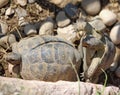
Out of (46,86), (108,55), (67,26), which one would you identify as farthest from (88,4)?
(46,86)

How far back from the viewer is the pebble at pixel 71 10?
10.5 ft

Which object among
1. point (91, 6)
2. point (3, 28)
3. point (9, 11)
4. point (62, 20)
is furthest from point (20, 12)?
point (91, 6)

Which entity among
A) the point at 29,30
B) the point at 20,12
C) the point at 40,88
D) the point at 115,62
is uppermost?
the point at 20,12

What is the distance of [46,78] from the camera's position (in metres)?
2.72

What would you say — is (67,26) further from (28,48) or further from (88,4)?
(28,48)

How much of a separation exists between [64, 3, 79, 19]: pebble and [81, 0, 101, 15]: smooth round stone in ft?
0.26

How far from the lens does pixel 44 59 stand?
2697 millimetres

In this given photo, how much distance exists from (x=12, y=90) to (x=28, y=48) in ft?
2.13

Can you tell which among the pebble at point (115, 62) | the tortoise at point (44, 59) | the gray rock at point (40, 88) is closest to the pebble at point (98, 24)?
the pebble at point (115, 62)

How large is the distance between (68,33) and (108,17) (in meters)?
0.31

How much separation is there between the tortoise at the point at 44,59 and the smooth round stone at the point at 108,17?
1.85 feet

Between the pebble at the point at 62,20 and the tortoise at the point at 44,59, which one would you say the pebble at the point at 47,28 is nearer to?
the pebble at the point at 62,20

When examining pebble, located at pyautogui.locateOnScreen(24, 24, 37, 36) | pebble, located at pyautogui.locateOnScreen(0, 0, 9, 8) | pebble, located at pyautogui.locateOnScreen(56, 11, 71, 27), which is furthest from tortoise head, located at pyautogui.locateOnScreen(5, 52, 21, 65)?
pebble, located at pyautogui.locateOnScreen(0, 0, 9, 8)

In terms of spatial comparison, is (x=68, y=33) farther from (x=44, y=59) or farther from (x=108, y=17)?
(x=44, y=59)
